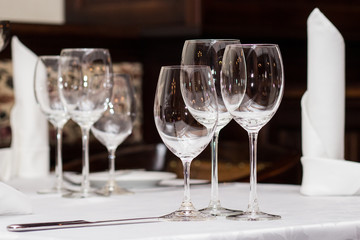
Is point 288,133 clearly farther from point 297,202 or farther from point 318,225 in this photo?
point 318,225

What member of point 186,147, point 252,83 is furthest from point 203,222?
point 252,83

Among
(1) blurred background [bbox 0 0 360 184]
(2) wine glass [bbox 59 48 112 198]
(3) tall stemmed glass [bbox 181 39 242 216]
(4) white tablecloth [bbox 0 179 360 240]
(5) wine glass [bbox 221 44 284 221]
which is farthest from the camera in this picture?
(1) blurred background [bbox 0 0 360 184]

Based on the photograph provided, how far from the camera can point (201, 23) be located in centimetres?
406

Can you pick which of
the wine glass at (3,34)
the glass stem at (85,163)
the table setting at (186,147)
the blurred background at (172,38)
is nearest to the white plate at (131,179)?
the table setting at (186,147)

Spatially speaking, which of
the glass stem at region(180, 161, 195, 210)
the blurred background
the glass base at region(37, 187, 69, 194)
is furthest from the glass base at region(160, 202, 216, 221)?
the blurred background

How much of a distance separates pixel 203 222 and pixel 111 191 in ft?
1.60

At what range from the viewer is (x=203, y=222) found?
52.2 inches

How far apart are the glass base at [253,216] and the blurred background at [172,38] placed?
1497 millimetres

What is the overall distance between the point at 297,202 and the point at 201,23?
8.37 ft

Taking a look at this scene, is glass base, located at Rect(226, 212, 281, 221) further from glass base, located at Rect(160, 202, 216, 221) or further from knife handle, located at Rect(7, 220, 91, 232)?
knife handle, located at Rect(7, 220, 91, 232)

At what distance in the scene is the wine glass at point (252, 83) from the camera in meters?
1.34

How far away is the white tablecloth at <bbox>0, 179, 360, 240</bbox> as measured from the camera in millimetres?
1235

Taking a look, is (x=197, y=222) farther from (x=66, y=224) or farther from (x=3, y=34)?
(x=3, y=34)

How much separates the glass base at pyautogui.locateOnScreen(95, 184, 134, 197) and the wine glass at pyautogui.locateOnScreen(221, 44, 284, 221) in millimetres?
460
